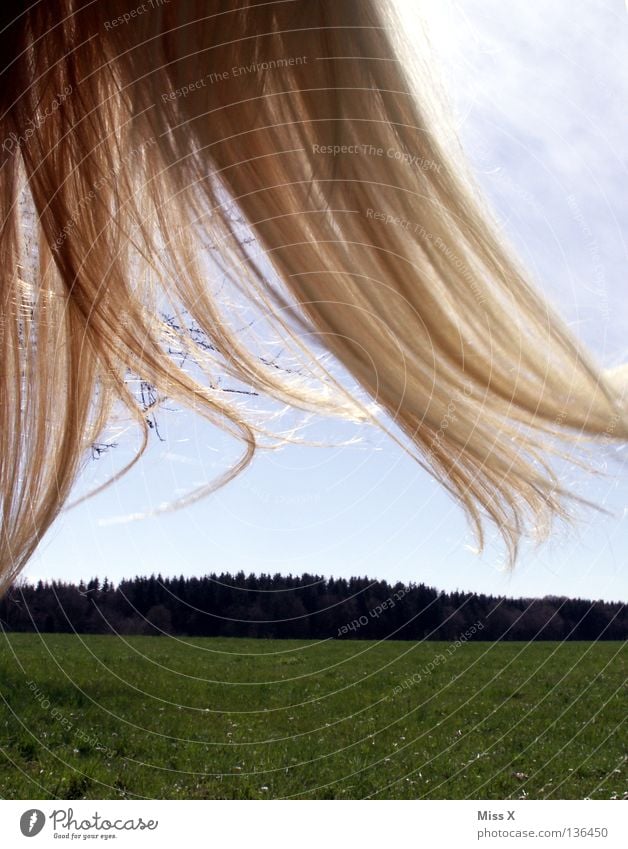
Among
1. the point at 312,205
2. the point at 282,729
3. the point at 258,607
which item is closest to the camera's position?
the point at 312,205

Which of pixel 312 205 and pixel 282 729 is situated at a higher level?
pixel 312 205

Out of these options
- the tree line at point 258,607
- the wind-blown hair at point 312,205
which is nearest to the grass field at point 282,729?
the tree line at point 258,607

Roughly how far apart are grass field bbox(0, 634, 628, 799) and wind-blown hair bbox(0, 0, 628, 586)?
2.52 metres

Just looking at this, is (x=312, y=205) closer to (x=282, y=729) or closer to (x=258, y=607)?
(x=258, y=607)

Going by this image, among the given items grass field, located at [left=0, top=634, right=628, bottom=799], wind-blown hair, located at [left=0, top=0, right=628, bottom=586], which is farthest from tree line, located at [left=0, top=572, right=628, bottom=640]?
wind-blown hair, located at [left=0, top=0, right=628, bottom=586]

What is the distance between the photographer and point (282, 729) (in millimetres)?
4281

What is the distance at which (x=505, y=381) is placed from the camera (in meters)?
0.90

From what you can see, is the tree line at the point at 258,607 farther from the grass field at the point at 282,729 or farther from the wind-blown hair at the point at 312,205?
the wind-blown hair at the point at 312,205

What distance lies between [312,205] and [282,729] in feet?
12.9

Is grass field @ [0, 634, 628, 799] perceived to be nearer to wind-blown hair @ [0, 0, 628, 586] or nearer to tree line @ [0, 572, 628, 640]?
tree line @ [0, 572, 628, 640]

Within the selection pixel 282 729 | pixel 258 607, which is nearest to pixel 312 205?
pixel 258 607

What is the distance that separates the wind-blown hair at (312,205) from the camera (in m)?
0.84

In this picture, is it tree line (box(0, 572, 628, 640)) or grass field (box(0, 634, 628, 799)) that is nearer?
tree line (box(0, 572, 628, 640))

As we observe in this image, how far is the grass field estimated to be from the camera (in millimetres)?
3623
